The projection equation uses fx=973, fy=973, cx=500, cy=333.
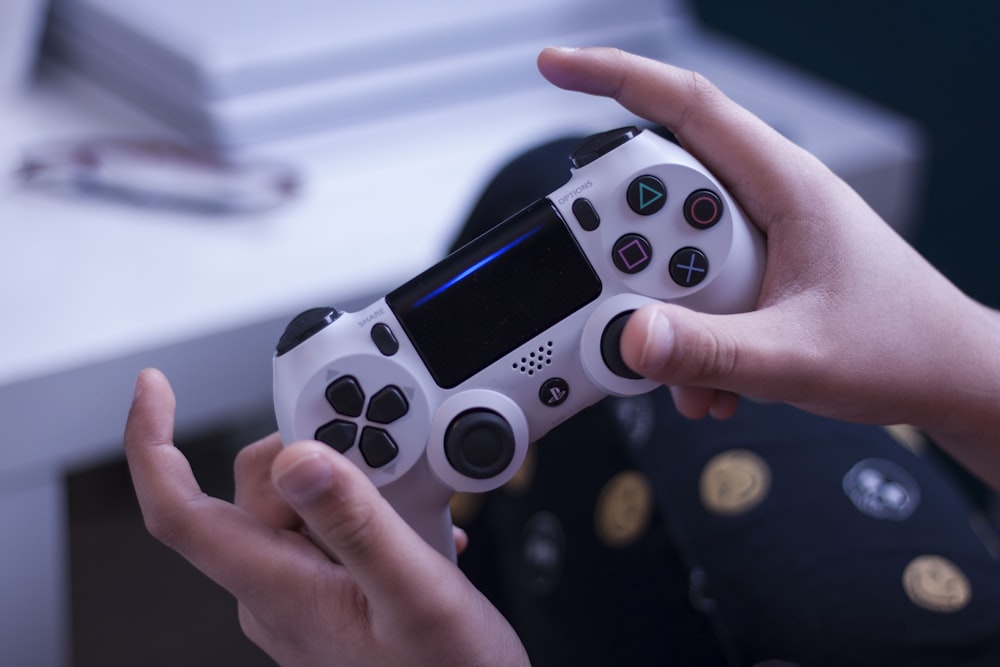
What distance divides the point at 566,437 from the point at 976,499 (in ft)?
1.66

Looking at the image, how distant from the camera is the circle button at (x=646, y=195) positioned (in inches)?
11.9

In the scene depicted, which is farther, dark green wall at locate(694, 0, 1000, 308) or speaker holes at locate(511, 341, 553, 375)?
dark green wall at locate(694, 0, 1000, 308)

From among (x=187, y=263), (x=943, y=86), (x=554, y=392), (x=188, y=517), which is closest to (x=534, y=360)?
(x=554, y=392)

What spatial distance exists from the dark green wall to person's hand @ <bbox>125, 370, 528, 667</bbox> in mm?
564

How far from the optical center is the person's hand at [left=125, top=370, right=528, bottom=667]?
272 mm

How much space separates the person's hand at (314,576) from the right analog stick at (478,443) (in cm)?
3

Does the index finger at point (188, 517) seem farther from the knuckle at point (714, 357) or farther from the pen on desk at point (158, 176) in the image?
the pen on desk at point (158, 176)

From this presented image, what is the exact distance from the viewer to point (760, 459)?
17.6 inches

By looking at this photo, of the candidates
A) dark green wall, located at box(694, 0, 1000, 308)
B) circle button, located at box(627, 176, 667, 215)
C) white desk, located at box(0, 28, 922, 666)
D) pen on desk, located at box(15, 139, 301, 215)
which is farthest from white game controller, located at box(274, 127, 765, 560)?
dark green wall, located at box(694, 0, 1000, 308)

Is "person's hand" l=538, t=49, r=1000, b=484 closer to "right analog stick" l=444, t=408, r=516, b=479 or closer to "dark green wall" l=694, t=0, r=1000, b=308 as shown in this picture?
"right analog stick" l=444, t=408, r=516, b=479

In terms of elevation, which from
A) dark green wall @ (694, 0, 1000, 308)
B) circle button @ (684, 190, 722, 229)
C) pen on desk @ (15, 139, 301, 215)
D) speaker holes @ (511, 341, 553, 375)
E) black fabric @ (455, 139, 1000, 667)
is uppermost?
pen on desk @ (15, 139, 301, 215)

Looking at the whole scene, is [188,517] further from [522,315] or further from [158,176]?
[158,176]

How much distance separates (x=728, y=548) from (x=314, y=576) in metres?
0.20

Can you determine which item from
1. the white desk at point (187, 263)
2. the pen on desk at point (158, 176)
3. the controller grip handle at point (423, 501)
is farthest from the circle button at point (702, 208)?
the pen on desk at point (158, 176)
